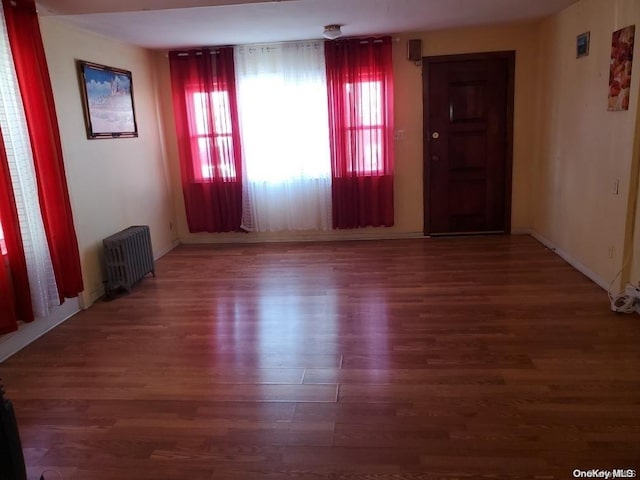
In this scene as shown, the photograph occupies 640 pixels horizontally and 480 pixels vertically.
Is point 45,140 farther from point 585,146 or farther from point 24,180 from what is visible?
point 585,146

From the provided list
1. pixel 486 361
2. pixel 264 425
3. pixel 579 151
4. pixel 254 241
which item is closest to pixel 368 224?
pixel 254 241

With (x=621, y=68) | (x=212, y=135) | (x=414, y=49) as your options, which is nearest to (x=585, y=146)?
(x=621, y=68)

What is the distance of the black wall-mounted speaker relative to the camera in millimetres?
5500

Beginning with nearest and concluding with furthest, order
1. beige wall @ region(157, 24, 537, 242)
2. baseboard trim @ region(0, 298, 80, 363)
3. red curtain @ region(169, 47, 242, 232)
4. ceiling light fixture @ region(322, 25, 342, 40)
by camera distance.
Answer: baseboard trim @ region(0, 298, 80, 363), ceiling light fixture @ region(322, 25, 342, 40), beige wall @ region(157, 24, 537, 242), red curtain @ region(169, 47, 242, 232)

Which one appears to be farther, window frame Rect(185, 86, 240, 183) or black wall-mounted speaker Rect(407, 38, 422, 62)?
window frame Rect(185, 86, 240, 183)

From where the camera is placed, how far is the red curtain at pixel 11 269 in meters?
3.09

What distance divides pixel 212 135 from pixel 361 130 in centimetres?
174

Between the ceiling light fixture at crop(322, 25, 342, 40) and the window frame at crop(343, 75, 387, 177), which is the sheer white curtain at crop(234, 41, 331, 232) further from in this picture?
the ceiling light fixture at crop(322, 25, 342, 40)

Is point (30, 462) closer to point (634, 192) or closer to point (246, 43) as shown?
point (634, 192)

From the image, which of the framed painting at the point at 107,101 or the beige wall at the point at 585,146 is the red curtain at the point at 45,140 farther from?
the beige wall at the point at 585,146

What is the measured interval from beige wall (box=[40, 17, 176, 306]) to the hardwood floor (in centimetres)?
71

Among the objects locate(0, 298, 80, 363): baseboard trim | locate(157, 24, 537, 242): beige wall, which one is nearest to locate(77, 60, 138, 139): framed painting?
locate(157, 24, 537, 242): beige wall

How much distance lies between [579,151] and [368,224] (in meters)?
2.38

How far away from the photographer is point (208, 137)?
19.3 feet
